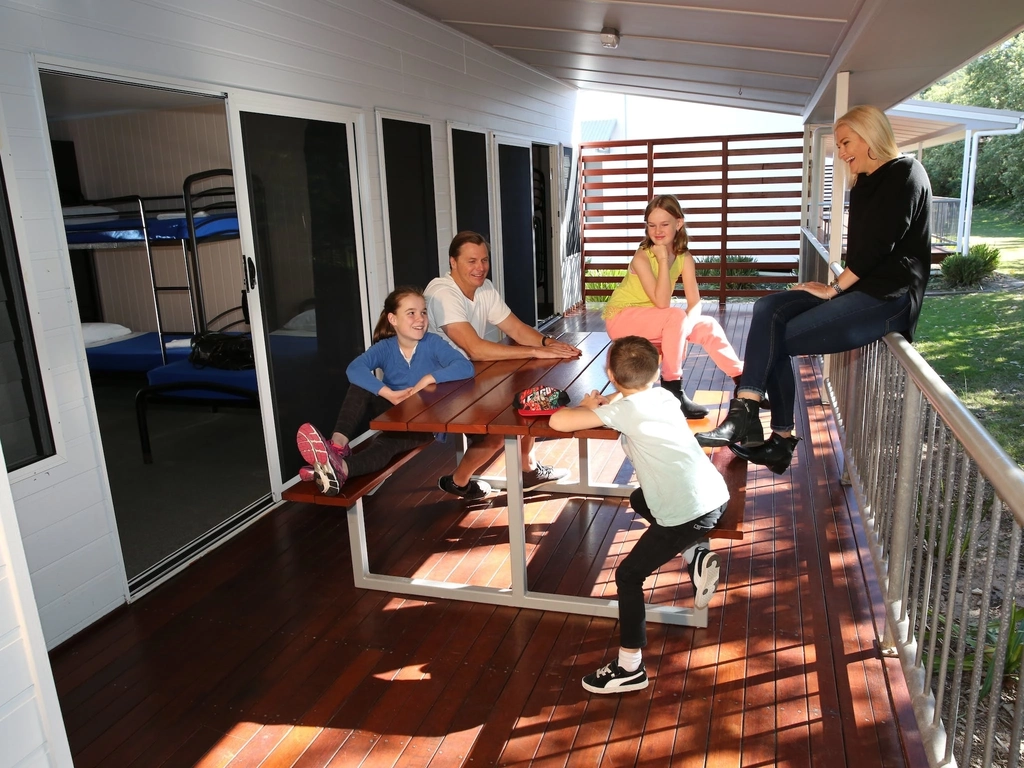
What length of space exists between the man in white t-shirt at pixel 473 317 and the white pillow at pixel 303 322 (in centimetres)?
99

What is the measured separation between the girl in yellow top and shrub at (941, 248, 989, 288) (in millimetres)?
11724

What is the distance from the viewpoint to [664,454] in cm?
247

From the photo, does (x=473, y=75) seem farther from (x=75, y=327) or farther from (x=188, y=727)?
(x=188, y=727)

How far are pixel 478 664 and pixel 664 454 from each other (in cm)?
105

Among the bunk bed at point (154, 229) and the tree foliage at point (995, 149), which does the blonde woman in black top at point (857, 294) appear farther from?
the tree foliage at point (995, 149)

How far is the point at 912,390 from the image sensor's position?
251 cm

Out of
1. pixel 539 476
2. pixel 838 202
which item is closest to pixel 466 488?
pixel 539 476

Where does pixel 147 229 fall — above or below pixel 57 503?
above

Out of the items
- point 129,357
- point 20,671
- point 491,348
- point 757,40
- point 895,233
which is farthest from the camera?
point 129,357

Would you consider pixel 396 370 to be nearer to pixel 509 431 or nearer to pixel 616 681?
pixel 509 431

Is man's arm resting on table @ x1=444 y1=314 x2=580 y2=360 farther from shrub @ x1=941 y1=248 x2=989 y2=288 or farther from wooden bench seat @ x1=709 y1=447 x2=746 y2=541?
shrub @ x1=941 y1=248 x2=989 y2=288

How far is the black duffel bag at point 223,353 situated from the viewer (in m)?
6.18

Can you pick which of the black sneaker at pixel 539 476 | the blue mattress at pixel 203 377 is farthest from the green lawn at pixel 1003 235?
the blue mattress at pixel 203 377

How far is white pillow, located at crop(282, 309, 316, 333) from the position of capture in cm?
450
